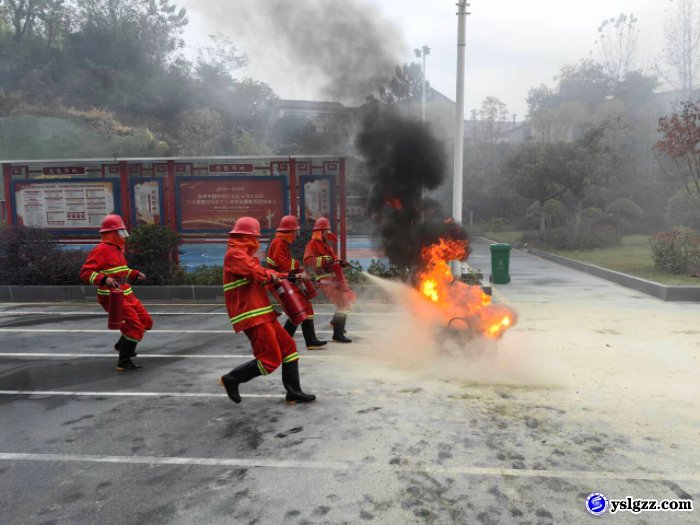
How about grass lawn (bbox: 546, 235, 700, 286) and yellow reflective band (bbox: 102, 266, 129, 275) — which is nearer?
yellow reflective band (bbox: 102, 266, 129, 275)

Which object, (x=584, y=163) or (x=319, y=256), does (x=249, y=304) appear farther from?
(x=584, y=163)

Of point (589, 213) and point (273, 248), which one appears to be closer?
point (273, 248)

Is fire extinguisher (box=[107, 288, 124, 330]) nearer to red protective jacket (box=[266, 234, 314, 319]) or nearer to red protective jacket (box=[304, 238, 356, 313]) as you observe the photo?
red protective jacket (box=[266, 234, 314, 319])

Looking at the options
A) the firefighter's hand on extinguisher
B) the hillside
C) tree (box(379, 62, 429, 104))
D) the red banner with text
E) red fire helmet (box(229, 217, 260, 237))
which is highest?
the hillside

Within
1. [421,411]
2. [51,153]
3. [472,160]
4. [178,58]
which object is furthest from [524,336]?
[178,58]

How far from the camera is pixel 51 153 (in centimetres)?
3475

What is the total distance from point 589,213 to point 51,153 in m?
35.2

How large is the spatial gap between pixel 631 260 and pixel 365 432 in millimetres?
13796

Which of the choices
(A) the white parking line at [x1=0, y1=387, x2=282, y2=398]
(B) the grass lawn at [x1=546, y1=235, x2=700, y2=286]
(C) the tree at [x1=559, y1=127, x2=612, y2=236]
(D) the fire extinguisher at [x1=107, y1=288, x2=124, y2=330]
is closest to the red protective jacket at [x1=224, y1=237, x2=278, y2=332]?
(A) the white parking line at [x1=0, y1=387, x2=282, y2=398]

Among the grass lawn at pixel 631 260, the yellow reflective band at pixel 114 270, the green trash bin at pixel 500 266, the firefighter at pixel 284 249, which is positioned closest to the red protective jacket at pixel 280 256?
the firefighter at pixel 284 249

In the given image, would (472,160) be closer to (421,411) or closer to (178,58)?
(178,58)

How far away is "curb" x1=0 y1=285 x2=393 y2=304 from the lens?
10.9 meters

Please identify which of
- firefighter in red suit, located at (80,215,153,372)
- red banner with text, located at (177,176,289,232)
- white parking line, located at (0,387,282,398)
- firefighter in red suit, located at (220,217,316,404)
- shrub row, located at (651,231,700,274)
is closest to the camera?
firefighter in red suit, located at (220,217,316,404)

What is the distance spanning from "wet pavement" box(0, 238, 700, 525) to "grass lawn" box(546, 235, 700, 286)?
13.8 feet
